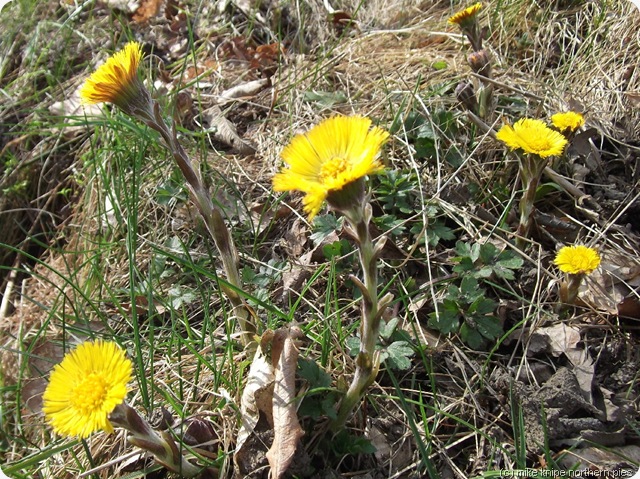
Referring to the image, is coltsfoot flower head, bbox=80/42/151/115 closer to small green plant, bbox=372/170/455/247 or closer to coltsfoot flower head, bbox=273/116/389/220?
coltsfoot flower head, bbox=273/116/389/220

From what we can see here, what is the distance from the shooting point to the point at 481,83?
1951mm

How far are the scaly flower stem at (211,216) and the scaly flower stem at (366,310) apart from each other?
39cm

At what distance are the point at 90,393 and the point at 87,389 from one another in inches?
0.5

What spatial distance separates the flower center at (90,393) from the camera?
951 mm

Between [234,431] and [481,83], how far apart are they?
1516 mm

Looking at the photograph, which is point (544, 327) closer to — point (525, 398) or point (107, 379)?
point (525, 398)

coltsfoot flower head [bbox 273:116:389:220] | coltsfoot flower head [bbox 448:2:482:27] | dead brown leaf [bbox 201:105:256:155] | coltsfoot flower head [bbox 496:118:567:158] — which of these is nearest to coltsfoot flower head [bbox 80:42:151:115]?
coltsfoot flower head [bbox 273:116:389:220]

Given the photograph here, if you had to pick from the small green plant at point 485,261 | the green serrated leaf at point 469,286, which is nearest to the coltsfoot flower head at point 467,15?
the small green plant at point 485,261

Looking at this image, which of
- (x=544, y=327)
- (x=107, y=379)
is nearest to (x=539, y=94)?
(x=544, y=327)

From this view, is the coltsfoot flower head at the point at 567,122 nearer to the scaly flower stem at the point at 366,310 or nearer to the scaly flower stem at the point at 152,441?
the scaly flower stem at the point at 366,310

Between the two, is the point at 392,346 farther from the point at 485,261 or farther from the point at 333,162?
the point at 333,162

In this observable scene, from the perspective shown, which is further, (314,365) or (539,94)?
(539,94)

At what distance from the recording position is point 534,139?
60.9 inches

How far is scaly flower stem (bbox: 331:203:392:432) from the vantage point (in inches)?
40.1
